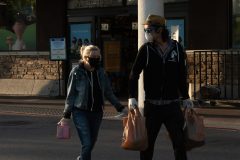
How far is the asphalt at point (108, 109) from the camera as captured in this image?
13.6 metres

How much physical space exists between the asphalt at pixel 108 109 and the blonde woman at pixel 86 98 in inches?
219

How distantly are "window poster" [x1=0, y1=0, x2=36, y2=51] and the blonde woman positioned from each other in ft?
43.7

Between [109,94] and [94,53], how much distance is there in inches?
22.4

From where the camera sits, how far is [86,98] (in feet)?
24.8

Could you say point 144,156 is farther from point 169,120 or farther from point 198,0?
point 198,0

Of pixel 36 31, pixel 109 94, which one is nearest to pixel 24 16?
pixel 36 31

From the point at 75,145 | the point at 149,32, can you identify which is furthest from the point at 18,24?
the point at 149,32

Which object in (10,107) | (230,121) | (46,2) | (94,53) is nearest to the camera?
(94,53)

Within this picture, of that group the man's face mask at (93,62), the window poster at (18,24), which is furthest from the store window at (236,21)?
the man's face mask at (93,62)

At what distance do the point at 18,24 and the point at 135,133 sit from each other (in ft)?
48.0

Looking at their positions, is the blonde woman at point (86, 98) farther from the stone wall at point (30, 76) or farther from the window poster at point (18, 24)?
the window poster at point (18, 24)

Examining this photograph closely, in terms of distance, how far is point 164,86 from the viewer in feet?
23.3

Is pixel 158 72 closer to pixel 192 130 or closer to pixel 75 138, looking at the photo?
pixel 192 130

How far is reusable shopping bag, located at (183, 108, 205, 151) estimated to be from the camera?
7.11 metres
